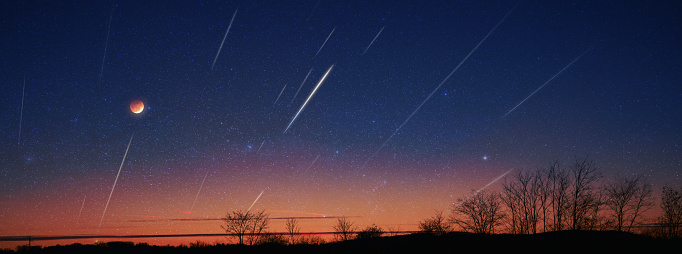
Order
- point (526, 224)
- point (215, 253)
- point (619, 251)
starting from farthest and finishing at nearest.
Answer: point (526, 224), point (215, 253), point (619, 251)

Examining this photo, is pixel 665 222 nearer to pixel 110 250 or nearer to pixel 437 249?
pixel 437 249

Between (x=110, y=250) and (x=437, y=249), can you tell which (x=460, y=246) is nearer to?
(x=437, y=249)

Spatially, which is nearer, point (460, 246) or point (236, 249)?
point (460, 246)

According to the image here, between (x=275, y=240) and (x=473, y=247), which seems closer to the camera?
(x=473, y=247)

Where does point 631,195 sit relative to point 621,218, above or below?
above

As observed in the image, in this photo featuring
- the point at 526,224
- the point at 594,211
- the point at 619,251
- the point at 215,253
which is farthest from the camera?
the point at 526,224

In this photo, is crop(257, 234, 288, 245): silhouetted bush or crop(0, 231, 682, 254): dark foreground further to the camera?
crop(257, 234, 288, 245): silhouetted bush

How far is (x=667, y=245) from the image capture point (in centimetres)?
2330

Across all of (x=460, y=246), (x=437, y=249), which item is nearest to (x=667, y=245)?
(x=460, y=246)

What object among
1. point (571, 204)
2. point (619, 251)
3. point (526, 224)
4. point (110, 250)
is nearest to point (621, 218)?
point (571, 204)

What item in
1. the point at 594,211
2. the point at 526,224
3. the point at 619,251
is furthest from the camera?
the point at 526,224

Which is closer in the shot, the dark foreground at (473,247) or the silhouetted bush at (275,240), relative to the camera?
the dark foreground at (473,247)

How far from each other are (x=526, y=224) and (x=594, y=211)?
855cm

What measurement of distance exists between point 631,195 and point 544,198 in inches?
418
